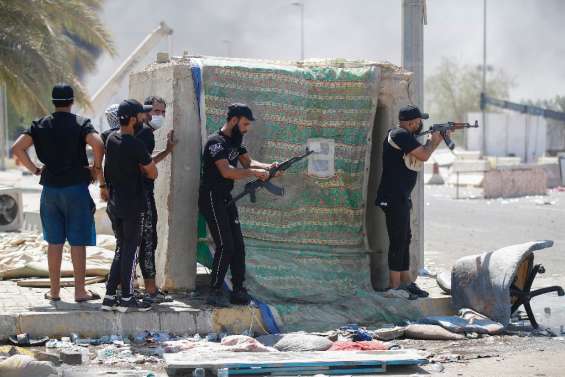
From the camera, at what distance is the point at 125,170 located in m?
7.83

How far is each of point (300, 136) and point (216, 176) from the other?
4.19ft

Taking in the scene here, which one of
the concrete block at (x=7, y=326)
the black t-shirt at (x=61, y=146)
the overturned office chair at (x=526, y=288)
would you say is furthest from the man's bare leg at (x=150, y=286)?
the overturned office chair at (x=526, y=288)

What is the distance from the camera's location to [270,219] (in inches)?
356

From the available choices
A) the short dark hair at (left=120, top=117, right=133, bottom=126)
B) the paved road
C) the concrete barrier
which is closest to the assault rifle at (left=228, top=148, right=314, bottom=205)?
the short dark hair at (left=120, top=117, right=133, bottom=126)

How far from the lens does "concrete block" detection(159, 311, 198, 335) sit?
7.93 metres

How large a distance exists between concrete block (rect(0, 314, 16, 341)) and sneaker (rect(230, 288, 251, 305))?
1771 mm

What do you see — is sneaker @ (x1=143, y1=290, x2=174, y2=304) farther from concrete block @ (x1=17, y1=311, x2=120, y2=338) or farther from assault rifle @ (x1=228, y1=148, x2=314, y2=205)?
assault rifle @ (x1=228, y1=148, x2=314, y2=205)

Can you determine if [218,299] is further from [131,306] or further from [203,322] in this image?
[131,306]

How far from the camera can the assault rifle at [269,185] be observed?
829cm

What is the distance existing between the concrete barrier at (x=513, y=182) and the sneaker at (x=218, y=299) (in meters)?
19.9

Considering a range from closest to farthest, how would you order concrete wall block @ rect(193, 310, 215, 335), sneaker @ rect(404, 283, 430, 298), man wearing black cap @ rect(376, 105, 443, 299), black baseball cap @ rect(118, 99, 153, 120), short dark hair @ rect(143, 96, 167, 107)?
black baseball cap @ rect(118, 99, 153, 120)
concrete wall block @ rect(193, 310, 215, 335)
short dark hair @ rect(143, 96, 167, 107)
man wearing black cap @ rect(376, 105, 443, 299)
sneaker @ rect(404, 283, 430, 298)

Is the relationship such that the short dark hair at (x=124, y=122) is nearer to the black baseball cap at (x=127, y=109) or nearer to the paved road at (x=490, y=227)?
the black baseball cap at (x=127, y=109)

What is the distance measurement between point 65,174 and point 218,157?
4.04ft

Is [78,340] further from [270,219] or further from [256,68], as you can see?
[256,68]
